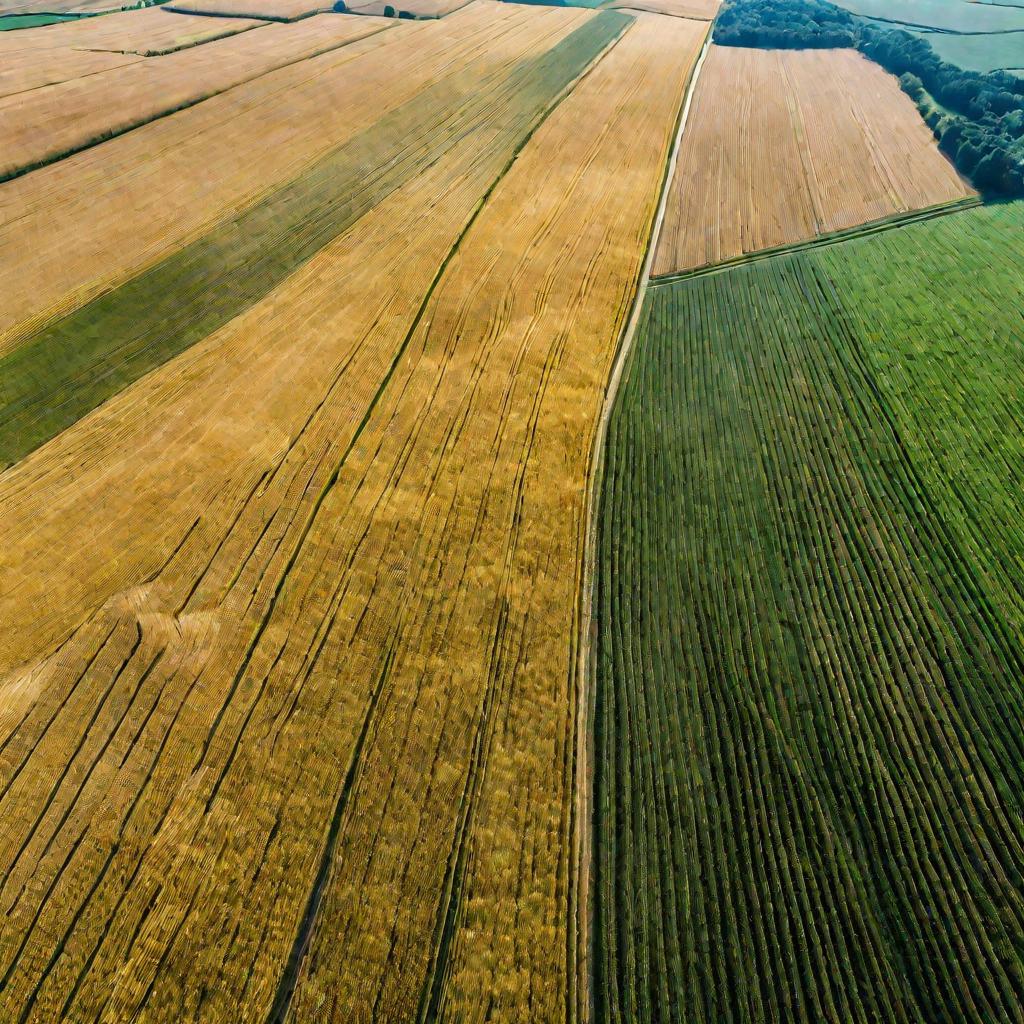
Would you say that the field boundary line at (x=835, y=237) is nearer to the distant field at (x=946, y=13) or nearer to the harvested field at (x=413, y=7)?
the distant field at (x=946, y=13)

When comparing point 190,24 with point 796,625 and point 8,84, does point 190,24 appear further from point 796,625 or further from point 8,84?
point 796,625

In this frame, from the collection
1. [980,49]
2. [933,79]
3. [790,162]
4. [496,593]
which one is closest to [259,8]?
[790,162]

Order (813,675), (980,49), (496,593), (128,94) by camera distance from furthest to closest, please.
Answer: (980,49) < (128,94) < (496,593) < (813,675)

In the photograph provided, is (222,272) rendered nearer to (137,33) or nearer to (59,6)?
(137,33)

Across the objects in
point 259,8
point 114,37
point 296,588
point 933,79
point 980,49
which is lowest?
point 296,588

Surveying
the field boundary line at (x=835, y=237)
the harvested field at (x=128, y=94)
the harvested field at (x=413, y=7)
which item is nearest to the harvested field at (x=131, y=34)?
the harvested field at (x=128, y=94)

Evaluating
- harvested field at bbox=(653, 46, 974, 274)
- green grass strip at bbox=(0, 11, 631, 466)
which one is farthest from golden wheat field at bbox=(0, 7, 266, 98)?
harvested field at bbox=(653, 46, 974, 274)

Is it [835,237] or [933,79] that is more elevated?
[933,79]
